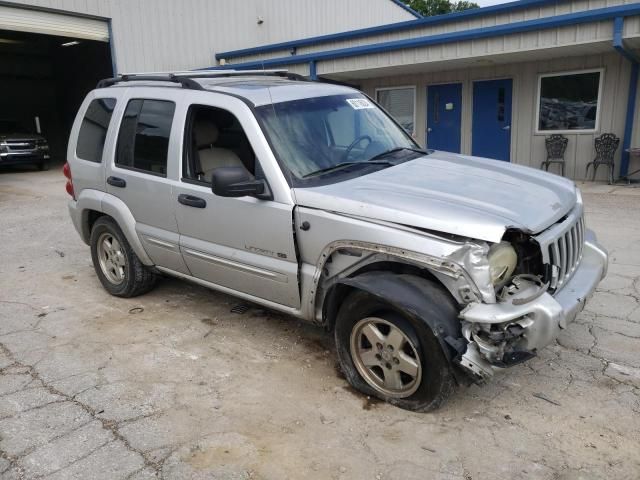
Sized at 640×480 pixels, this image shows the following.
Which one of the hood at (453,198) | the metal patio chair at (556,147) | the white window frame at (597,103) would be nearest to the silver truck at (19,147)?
the white window frame at (597,103)

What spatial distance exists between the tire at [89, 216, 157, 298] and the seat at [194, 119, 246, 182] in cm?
125

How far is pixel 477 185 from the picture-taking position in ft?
11.2

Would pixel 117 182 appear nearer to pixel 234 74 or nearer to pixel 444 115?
pixel 234 74

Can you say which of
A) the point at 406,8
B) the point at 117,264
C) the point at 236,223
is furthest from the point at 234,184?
the point at 406,8

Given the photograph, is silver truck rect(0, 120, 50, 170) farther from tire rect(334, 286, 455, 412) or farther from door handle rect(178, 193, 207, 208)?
tire rect(334, 286, 455, 412)

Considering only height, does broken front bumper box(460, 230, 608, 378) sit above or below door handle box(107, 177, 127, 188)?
below

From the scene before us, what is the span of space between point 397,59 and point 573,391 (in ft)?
33.4

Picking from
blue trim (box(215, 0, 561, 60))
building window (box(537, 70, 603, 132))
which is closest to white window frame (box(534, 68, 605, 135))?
building window (box(537, 70, 603, 132))

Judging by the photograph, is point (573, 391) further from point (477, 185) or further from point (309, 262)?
point (309, 262)

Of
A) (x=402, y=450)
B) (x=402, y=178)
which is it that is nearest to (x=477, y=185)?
(x=402, y=178)

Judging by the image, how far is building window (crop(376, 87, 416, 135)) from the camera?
13.9 m

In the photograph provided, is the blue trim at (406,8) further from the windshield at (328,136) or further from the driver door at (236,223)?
the driver door at (236,223)

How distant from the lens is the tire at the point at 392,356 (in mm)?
2927

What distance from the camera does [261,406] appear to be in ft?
10.8
